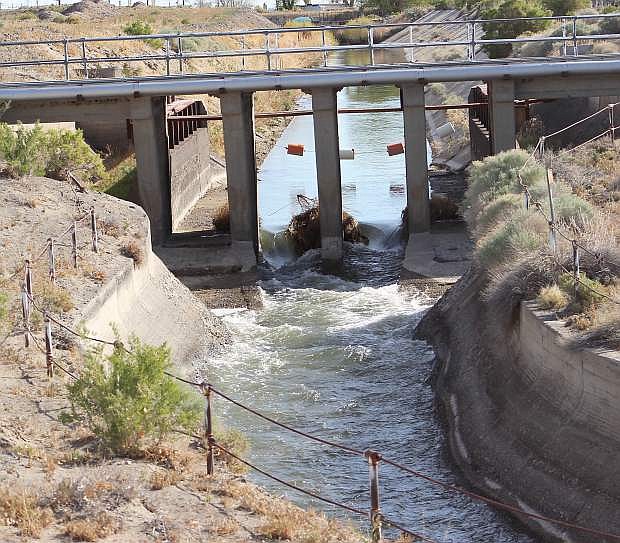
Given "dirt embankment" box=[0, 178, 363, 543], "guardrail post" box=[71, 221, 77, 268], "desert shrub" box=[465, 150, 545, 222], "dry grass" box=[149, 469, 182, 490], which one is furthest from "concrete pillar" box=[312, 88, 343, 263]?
"dry grass" box=[149, 469, 182, 490]

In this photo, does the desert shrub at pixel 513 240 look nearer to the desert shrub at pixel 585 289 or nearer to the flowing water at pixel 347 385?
the desert shrub at pixel 585 289

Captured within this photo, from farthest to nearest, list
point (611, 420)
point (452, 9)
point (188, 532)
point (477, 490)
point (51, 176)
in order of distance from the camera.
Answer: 1. point (452, 9)
2. point (51, 176)
3. point (477, 490)
4. point (611, 420)
5. point (188, 532)

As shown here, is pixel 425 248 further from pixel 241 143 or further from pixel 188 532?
pixel 188 532

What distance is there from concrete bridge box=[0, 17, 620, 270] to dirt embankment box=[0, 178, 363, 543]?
9.21 m

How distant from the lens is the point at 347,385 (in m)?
23.1

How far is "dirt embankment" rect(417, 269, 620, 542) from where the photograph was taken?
15086 mm

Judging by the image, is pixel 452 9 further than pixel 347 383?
Yes

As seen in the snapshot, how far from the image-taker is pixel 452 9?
116375mm

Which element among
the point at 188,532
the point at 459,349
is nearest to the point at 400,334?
the point at 459,349

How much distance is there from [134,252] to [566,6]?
49.0 meters

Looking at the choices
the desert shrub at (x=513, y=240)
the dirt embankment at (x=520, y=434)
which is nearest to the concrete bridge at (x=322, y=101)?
the desert shrub at (x=513, y=240)

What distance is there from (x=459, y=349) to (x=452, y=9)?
9766 centimetres

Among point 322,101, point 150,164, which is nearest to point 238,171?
point 150,164

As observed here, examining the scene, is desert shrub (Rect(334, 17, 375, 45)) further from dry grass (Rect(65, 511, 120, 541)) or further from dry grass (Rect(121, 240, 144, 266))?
dry grass (Rect(65, 511, 120, 541))
